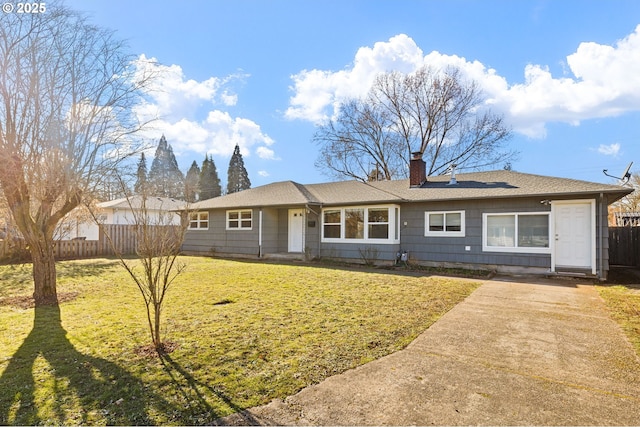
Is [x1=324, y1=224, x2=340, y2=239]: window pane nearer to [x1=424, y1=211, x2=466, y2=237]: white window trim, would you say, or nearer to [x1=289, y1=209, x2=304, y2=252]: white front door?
[x1=289, y1=209, x2=304, y2=252]: white front door

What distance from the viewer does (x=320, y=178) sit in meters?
28.3

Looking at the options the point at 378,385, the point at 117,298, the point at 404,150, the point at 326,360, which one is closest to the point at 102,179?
the point at 117,298

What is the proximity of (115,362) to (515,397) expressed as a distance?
376 centimetres

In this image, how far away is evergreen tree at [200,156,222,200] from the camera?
48.1 meters

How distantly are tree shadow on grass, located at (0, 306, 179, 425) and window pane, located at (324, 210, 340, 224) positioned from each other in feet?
34.6

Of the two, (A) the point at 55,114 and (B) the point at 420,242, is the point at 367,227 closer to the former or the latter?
(B) the point at 420,242

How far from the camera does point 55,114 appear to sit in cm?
525

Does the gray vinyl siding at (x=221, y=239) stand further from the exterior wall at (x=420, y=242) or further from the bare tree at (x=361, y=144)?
the bare tree at (x=361, y=144)

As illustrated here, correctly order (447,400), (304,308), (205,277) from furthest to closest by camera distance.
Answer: (205,277) < (304,308) < (447,400)

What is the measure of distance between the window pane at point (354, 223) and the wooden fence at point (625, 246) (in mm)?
10372

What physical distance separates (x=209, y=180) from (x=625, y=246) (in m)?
45.5

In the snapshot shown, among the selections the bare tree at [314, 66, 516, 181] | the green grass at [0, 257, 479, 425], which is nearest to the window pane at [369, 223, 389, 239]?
the green grass at [0, 257, 479, 425]

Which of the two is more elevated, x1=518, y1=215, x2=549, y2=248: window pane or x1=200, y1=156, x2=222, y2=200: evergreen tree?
x1=200, y1=156, x2=222, y2=200: evergreen tree

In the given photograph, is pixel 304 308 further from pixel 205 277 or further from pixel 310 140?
pixel 310 140
